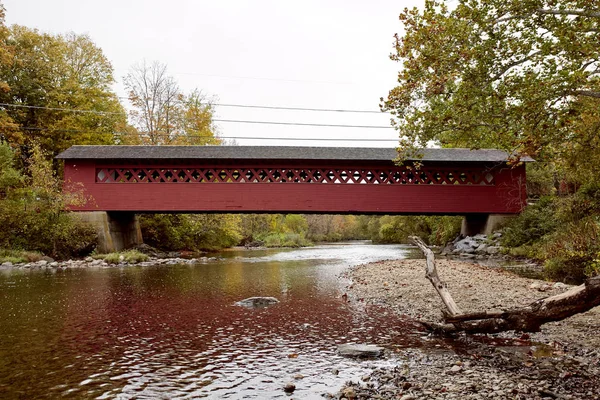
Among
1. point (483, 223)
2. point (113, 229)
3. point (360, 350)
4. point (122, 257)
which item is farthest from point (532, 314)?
point (113, 229)

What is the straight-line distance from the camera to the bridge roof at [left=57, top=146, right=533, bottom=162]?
20375 millimetres

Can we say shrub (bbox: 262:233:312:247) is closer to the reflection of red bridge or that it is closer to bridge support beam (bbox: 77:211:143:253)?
bridge support beam (bbox: 77:211:143:253)

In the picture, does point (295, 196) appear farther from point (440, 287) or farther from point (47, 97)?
point (47, 97)

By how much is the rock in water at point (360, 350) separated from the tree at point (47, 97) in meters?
23.6

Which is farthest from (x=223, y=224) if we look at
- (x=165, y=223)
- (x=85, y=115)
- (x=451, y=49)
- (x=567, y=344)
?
(x=567, y=344)

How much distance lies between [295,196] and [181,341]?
16.0 metres

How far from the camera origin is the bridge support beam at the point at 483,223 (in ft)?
70.4

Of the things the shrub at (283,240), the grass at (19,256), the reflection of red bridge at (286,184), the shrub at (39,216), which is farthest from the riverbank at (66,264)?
the shrub at (283,240)

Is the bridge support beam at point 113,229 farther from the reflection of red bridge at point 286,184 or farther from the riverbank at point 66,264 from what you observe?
the riverbank at point 66,264

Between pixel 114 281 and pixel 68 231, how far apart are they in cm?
932

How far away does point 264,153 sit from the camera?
2089 cm

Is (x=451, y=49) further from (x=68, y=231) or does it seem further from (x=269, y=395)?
(x=68, y=231)

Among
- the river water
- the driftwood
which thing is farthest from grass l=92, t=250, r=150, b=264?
the driftwood

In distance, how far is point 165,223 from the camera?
26.0m
